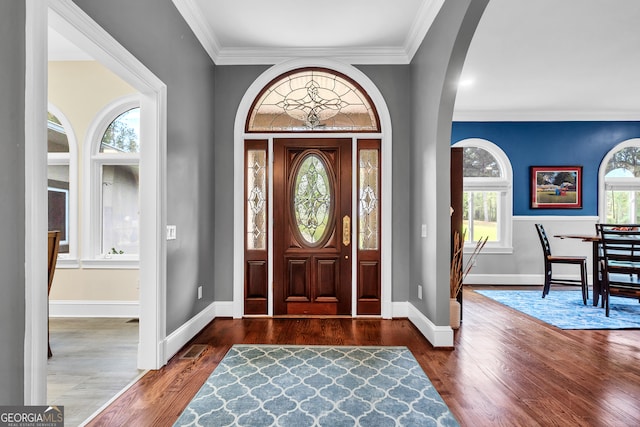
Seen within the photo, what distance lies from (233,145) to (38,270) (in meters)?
2.81

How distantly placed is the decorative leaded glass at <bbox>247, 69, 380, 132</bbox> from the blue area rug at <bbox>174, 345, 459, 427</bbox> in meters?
2.43

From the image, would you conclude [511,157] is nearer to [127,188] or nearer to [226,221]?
[226,221]

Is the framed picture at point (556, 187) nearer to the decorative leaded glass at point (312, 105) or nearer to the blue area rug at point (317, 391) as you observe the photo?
the decorative leaded glass at point (312, 105)

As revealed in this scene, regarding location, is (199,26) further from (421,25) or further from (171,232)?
(421,25)

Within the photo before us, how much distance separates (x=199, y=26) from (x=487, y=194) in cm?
520

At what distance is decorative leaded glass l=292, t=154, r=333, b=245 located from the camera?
4.15 meters

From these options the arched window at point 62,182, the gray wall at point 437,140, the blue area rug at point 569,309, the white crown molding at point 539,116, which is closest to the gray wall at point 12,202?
the gray wall at point 437,140

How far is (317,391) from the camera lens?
7.52ft

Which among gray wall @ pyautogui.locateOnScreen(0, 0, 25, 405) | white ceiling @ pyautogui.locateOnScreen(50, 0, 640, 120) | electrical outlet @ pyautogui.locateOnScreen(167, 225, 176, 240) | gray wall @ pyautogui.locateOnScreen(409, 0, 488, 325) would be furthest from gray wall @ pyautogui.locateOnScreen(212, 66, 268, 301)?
gray wall @ pyautogui.locateOnScreen(0, 0, 25, 405)

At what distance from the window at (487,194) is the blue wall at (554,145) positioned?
126 mm

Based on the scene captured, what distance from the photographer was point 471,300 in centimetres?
497

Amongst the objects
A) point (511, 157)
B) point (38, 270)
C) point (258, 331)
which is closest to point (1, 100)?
point (38, 270)

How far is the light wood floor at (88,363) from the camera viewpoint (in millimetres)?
2170

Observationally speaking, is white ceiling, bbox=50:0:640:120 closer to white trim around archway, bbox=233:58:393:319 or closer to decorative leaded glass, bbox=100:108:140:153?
white trim around archway, bbox=233:58:393:319
